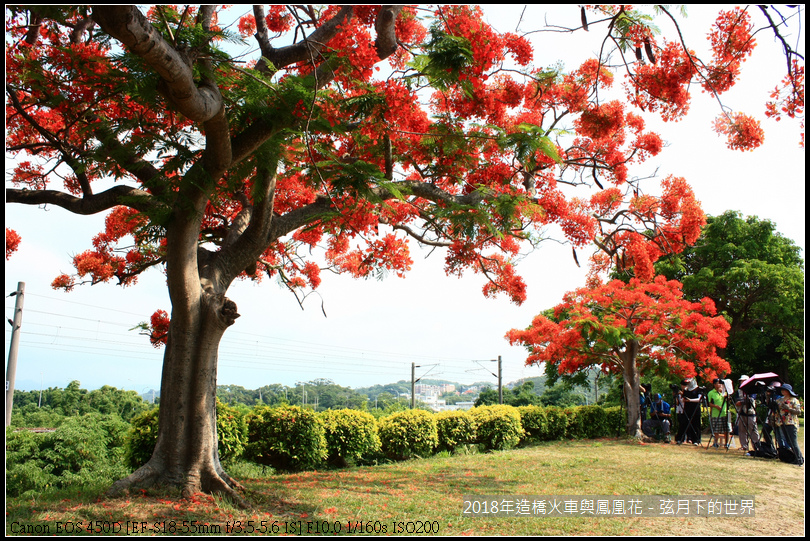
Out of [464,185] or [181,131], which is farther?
[464,185]

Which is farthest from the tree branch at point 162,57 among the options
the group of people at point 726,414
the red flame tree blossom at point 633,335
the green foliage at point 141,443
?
the red flame tree blossom at point 633,335

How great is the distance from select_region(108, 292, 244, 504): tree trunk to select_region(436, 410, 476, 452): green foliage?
5959mm

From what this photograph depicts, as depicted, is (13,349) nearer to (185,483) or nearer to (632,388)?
(185,483)

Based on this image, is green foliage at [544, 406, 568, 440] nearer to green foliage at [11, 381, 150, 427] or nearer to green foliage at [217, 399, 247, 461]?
green foliage at [217, 399, 247, 461]

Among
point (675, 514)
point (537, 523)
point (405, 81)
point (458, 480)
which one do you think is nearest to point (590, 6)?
point (405, 81)

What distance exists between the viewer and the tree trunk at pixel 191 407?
5320 mm

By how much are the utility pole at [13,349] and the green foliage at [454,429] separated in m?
9.38

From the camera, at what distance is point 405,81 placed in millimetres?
4898

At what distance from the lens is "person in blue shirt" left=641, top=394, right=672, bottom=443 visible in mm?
12477

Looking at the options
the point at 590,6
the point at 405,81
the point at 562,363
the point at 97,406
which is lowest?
the point at 97,406

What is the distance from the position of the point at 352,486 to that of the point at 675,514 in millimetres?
3698

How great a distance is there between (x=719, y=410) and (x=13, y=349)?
16162 millimetres

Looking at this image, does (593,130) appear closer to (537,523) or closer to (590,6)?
(590,6)

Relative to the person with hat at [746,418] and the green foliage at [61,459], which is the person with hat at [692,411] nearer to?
the person with hat at [746,418]
